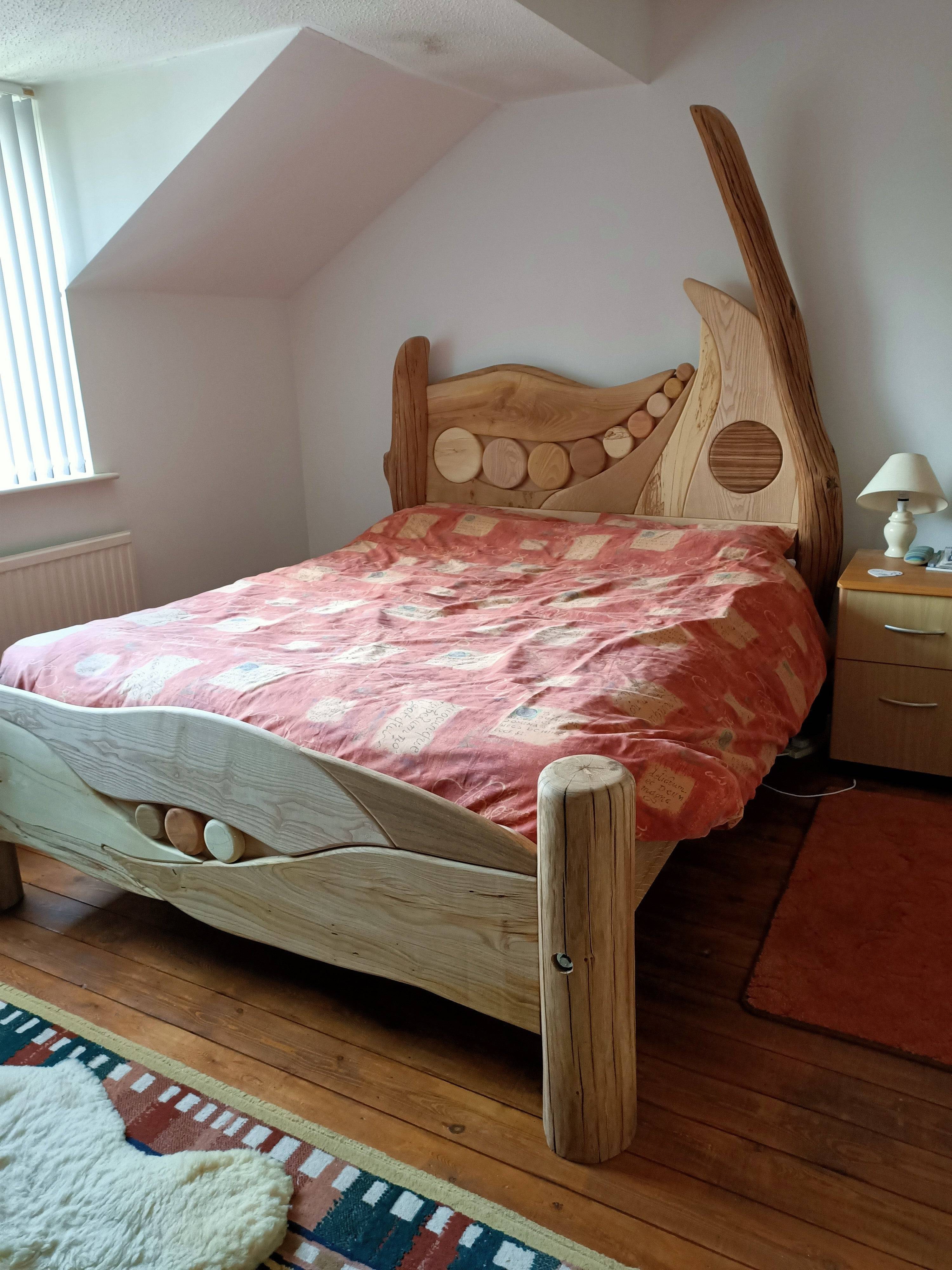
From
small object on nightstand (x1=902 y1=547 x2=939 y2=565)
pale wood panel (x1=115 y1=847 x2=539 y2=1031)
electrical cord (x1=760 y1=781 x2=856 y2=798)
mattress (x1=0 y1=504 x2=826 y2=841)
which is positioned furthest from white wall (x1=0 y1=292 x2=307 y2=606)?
small object on nightstand (x1=902 y1=547 x2=939 y2=565)

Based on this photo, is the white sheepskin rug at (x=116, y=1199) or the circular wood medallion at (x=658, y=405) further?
the circular wood medallion at (x=658, y=405)

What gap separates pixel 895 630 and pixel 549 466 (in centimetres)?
130

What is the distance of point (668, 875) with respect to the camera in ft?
7.24

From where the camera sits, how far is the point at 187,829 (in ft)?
5.89

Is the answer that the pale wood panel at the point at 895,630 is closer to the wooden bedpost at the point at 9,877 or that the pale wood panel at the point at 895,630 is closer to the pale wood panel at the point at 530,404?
the pale wood panel at the point at 530,404

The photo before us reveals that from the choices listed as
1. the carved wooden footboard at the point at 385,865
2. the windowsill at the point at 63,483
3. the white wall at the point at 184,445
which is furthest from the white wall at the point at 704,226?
the carved wooden footboard at the point at 385,865

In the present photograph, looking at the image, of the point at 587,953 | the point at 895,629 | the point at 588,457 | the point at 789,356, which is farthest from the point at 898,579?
the point at 587,953

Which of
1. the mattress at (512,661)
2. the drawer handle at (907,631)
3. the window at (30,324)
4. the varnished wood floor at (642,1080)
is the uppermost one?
the window at (30,324)

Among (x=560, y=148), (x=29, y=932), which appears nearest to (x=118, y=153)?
(x=560, y=148)

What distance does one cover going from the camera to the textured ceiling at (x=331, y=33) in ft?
7.37

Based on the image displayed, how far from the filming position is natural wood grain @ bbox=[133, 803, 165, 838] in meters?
1.84

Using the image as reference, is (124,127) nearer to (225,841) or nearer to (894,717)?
(225,841)

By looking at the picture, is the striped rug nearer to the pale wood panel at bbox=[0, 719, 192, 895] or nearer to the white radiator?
the pale wood panel at bbox=[0, 719, 192, 895]

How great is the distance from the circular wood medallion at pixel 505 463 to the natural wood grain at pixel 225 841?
1.97 metres
